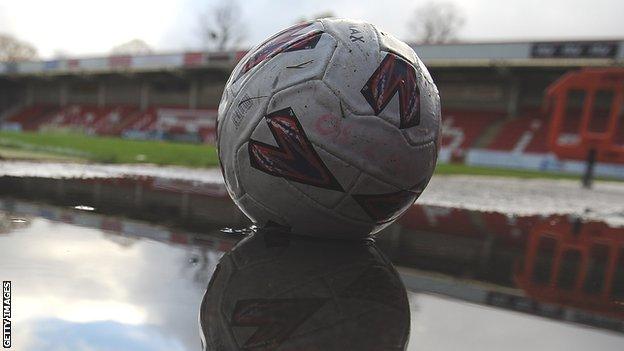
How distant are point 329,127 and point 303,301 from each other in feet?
3.36

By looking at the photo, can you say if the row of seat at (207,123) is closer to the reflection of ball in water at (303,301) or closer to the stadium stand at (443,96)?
the stadium stand at (443,96)

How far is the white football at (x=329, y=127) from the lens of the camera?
2.78 meters

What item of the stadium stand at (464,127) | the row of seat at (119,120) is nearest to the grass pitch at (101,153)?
the stadium stand at (464,127)

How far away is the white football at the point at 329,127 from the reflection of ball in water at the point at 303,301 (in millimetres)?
307

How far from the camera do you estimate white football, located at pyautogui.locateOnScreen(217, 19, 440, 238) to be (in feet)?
9.11

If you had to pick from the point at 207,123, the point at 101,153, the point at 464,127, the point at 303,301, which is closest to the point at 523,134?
the point at 464,127

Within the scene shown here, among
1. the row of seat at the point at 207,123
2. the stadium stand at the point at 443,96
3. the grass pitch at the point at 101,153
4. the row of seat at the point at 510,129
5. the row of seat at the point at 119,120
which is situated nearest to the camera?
the grass pitch at the point at 101,153

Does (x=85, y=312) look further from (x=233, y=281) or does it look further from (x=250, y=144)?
(x=250, y=144)

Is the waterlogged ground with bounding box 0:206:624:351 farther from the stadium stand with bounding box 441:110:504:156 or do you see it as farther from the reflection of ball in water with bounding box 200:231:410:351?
the stadium stand with bounding box 441:110:504:156

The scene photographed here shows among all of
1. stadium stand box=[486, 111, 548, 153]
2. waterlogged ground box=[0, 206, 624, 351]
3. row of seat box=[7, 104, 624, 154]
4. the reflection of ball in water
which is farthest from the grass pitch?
stadium stand box=[486, 111, 548, 153]

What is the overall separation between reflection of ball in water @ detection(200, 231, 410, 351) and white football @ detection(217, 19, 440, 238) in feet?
1.01

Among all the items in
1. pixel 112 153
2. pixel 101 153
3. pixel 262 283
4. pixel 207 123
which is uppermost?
pixel 262 283

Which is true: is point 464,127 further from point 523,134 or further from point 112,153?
point 112,153

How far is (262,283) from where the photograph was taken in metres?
2.31
